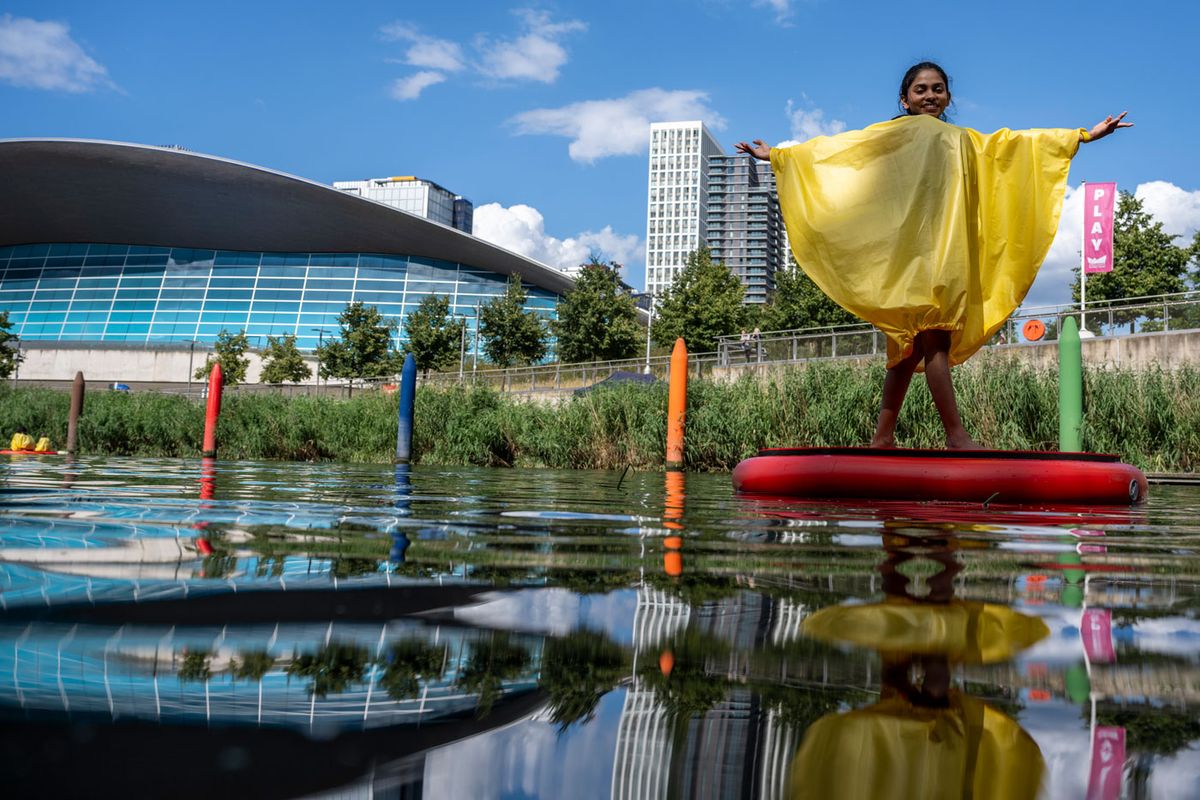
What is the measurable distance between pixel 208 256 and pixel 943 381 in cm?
4708

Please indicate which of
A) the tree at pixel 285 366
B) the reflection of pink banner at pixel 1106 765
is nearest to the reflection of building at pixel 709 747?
the reflection of pink banner at pixel 1106 765

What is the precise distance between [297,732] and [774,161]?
139 inches

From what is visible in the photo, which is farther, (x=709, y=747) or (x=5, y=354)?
(x=5, y=354)

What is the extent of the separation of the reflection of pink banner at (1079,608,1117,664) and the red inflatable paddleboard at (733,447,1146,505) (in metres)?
2.26

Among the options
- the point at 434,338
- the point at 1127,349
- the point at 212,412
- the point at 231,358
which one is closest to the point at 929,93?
the point at 212,412

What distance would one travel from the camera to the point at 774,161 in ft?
11.8

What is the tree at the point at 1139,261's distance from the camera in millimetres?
22438

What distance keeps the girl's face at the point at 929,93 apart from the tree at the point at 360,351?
29.3 m

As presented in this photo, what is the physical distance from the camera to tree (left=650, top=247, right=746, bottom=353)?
2830cm

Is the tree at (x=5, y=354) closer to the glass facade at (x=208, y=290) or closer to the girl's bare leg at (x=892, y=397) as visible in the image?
the glass facade at (x=208, y=290)

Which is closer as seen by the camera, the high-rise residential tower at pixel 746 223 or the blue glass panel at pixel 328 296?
the blue glass panel at pixel 328 296

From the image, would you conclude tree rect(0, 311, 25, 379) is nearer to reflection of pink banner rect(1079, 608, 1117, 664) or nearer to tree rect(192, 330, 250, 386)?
tree rect(192, 330, 250, 386)

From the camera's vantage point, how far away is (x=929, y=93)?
337cm

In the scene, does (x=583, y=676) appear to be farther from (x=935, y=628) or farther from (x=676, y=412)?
(x=676, y=412)
